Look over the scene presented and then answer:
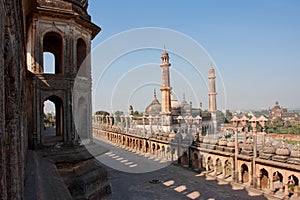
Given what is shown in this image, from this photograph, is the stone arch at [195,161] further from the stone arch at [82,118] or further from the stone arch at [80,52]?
the stone arch at [80,52]

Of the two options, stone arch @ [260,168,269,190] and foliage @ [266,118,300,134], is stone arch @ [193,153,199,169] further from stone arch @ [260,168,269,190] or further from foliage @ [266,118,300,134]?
foliage @ [266,118,300,134]

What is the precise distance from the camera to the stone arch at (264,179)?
11.1 meters

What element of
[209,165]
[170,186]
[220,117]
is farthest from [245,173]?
[220,117]

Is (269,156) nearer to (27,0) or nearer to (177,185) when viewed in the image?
(177,185)

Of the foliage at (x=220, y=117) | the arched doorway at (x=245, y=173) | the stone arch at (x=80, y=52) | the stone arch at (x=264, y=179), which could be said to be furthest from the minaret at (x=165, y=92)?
the stone arch at (x=80, y=52)

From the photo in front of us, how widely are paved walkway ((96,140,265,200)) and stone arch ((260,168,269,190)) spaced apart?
1.98 ft

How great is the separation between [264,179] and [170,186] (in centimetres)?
377

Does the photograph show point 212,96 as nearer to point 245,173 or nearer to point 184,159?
point 184,159

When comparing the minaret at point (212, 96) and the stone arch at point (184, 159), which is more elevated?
the minaret at point (212, 96)

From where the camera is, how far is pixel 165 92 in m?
31.0

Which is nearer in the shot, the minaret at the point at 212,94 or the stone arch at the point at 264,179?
the stone arch at the point at 264,179

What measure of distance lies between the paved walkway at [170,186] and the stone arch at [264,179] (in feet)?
1.98

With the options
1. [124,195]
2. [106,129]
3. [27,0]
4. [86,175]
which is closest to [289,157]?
[124,195]

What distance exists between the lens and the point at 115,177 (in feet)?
45.7
